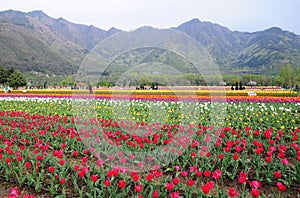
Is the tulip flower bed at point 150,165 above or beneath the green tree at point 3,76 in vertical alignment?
beneath

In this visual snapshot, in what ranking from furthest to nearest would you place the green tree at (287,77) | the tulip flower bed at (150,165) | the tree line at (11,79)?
the green tree at (287,77) → the tree line at (11,79) → the tulip flower bed at (150,165)

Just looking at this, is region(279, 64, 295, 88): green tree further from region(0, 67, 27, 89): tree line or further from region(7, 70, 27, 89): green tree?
region(0, 67, 27, 89): tree line

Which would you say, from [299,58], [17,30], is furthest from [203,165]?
[17,30]

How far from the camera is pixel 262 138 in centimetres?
682

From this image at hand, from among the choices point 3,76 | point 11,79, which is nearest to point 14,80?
point 11,79

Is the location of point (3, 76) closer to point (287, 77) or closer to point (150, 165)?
point (150, 165)

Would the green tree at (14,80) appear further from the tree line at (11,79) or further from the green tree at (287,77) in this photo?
the green tree at (287,77)

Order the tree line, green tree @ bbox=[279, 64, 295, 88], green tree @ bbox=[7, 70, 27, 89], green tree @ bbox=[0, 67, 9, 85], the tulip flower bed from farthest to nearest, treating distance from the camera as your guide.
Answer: green tree @ bbox=[279, 64, 295, 88]
green tree @ bbox=[0, 67, 9, 85]
the tree line
green tree @ bbox=[7, 70, 27, 89]
the tulip flower bed

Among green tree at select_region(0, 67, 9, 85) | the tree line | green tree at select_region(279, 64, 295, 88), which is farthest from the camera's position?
green tree at select_region(279, 64, 295, 88)

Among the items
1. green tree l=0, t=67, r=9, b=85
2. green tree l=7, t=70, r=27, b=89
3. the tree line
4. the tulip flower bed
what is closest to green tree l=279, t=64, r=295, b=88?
green tree l=7, t=70, r=27, b=89

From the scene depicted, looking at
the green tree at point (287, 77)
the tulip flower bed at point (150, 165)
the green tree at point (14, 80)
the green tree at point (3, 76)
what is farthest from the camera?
the green tree at point (287, 77)

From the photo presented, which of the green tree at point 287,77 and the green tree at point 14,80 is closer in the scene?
the green tree at point 14,80

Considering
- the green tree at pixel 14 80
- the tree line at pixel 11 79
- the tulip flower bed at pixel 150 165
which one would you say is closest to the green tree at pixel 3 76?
the tree line at pixel 11 79

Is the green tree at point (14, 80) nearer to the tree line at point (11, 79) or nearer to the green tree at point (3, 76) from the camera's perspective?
the tree line at point (11, 79)
